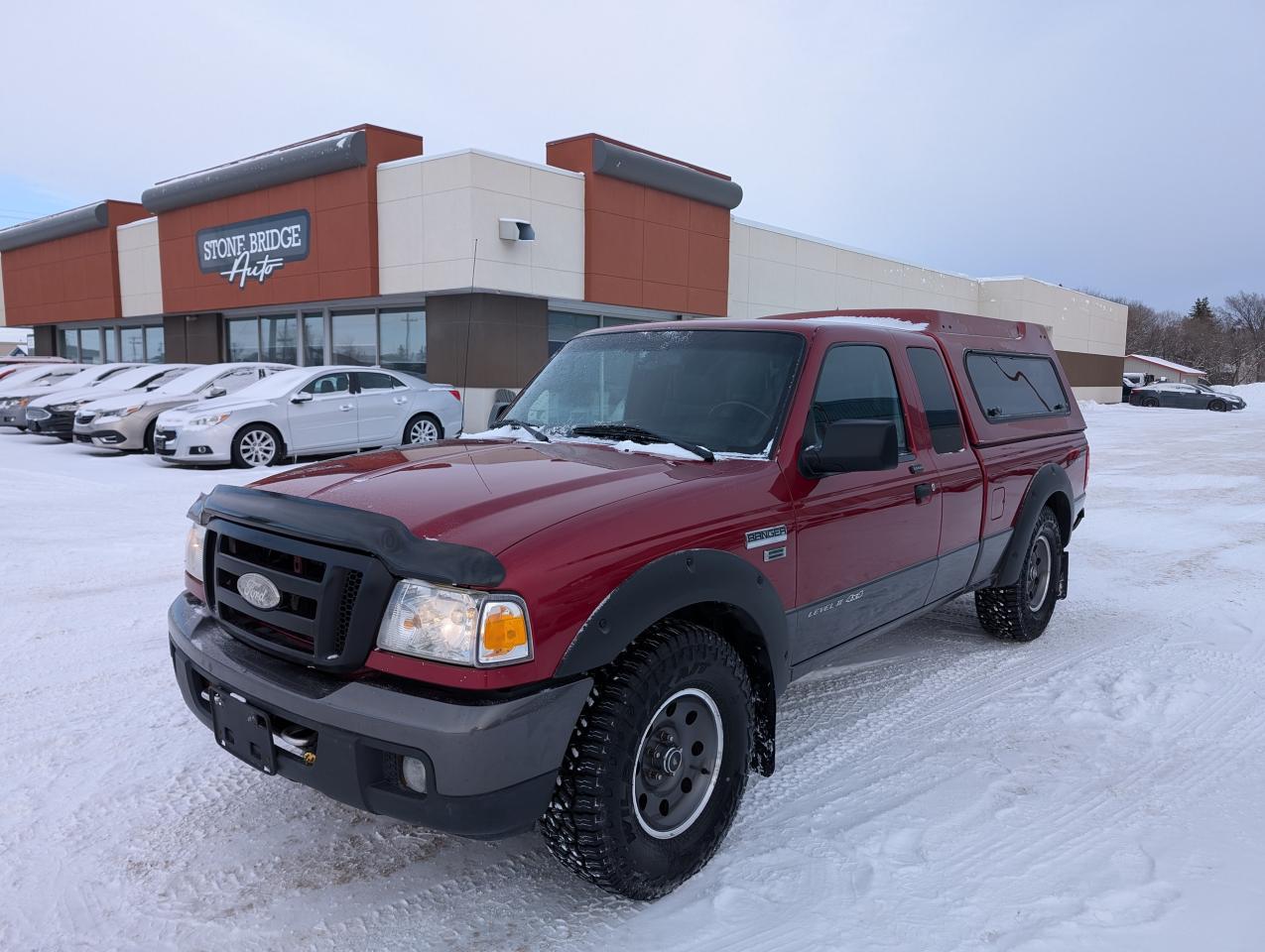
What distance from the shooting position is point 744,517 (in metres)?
3.09

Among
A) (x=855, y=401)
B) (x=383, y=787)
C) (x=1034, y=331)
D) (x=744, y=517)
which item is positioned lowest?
(x=383, y=787)

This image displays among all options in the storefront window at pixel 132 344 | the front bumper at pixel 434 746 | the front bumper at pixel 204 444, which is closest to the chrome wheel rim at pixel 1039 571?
the front bumper at pixel 434 746

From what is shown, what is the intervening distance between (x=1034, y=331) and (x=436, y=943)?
17.7 ft

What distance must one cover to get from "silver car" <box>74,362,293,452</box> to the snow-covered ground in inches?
383

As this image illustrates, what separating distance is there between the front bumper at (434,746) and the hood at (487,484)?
44 cm

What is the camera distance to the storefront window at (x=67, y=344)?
113ft

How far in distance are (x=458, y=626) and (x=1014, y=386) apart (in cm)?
430

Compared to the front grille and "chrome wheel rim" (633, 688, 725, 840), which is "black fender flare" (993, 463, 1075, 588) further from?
the front grille

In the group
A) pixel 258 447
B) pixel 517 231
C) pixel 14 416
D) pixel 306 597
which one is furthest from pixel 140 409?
pixel 306 597

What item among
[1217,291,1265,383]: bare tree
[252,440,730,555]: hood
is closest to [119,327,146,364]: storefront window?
[252,440,730,555]: hood

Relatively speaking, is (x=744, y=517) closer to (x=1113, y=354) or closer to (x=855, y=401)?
(x=855, y=401)

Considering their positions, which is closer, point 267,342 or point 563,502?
point 563,502

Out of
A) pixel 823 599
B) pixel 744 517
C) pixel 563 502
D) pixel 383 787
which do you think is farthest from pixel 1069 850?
pixel 383 787

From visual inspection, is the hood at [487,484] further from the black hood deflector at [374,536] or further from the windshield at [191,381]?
the windshield at [191,381]
